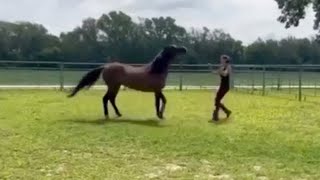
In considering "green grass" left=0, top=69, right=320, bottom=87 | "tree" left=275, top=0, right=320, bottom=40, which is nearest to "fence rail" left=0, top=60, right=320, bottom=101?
"green grass" left=0, top=69, right=320, bottom=87

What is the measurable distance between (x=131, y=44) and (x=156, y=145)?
119ft

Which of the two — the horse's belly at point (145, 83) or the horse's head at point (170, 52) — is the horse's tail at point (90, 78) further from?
the horse's head at point (170, 52)

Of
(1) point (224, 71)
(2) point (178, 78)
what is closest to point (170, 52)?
(1) point (224, 71)

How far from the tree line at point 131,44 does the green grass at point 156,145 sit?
1104 inches

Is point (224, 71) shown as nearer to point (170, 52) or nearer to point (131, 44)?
point (170, 52)

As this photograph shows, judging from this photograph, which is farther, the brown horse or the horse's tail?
the horse's tail

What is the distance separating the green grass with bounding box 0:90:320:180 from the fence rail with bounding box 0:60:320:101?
40.1 ft

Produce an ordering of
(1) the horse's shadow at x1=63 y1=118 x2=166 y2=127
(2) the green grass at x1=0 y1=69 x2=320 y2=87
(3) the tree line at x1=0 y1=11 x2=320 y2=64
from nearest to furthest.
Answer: (1) the horse's shadow at x1=63 y1=118 x2=166 y2=127, (2) the green grass at x1=0 y1=69 x2=320 y2=87, (3) the tree line at x1=0 y1=11 x2=320 y2=64

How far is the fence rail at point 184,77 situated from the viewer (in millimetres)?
26719

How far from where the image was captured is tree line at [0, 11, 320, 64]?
42.2 meters

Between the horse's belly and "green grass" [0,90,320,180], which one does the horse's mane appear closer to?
the horse's belly

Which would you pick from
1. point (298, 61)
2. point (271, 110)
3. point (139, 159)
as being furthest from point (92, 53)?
point (139, 159)

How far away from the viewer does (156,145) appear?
9055 millimetres

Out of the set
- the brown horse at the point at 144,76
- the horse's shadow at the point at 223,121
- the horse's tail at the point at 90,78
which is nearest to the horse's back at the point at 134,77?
the brown horse at the point at 144,76
